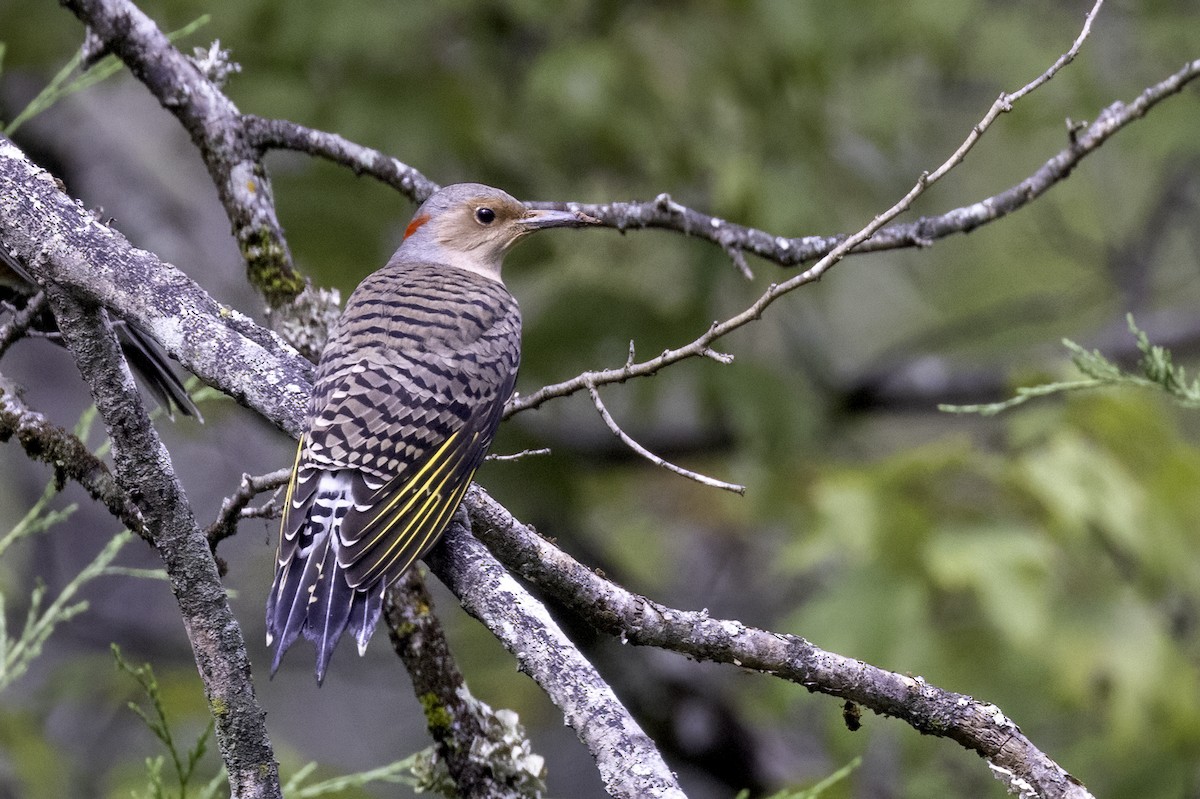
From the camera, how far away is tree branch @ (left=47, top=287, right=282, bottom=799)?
2.50m

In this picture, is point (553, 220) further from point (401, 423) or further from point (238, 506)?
point (238, 506)

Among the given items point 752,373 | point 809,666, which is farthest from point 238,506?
point 752,373

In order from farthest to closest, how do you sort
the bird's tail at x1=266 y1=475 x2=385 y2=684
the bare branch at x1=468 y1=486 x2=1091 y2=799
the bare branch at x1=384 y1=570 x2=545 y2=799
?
the bare branch at x1=384 y1=570 x2=545 y2=799, the bird's tail at x1=266 y1=475 x2=385 y2=684, the bare branch at x1=468 y1=486 x2=1091 y2=799

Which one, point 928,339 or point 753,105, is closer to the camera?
point 753,105

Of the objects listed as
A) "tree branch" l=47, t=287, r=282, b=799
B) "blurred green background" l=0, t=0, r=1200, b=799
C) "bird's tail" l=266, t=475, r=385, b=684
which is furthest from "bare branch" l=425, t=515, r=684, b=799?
"blurred green background" l=0, t=0, r=1200, b=799

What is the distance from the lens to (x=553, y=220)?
4145mm

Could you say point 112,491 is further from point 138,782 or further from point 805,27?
point 805,27

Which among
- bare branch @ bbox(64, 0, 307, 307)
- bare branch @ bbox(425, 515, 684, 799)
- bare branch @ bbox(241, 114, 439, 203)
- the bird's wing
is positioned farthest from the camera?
bare branch @ bbox(241, 114, 439, 203)

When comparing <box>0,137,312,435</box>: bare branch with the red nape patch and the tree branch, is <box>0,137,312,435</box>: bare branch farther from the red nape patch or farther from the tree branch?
the red nape patch

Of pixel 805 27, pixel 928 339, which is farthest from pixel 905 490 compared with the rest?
pixel 928 339

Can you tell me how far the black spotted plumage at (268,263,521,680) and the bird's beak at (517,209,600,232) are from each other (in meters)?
0.34

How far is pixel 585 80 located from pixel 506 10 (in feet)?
3.25

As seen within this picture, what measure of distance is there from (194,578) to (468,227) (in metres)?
2.21

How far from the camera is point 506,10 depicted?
6.94 m
